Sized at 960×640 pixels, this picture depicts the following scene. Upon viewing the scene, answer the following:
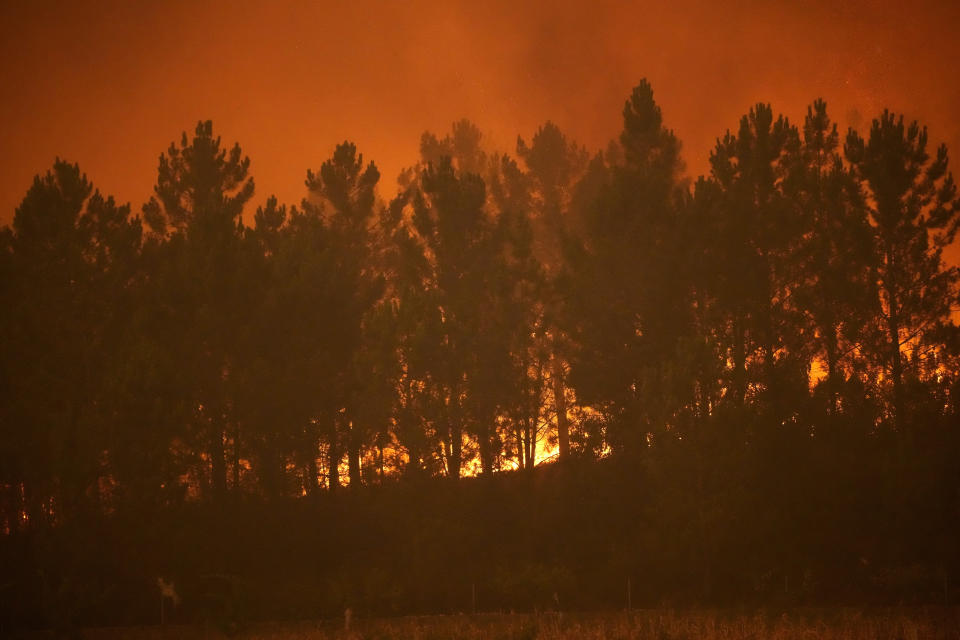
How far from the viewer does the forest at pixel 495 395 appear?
28.7 metres

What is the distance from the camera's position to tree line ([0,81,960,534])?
30.7 metres

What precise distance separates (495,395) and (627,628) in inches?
436

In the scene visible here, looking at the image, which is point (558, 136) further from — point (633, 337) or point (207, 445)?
point (207, 445)

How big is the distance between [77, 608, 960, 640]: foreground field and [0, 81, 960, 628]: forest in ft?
4.58

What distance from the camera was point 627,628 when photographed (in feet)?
82.0

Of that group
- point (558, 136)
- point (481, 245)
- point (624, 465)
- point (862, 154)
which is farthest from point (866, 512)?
point (558, 136)

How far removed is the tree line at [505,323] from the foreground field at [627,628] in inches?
186

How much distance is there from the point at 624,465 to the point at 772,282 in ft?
27.9

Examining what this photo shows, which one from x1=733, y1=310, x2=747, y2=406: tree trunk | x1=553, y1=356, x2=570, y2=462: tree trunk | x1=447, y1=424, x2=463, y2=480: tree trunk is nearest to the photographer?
x1=733, y1=310, x2=747, y2=406: tree trunk

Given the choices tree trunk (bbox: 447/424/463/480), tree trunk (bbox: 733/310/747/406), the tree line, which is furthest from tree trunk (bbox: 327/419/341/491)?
tree trunk (bbox: 733/310/747/406)

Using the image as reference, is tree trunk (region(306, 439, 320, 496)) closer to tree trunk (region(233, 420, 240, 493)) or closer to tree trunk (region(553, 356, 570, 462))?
tree trunk (region(233, 420, 240, 493))

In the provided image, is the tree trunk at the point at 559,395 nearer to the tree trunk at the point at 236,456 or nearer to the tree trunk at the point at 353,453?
the tree trunk at the point at 353,453

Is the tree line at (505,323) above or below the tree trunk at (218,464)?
above

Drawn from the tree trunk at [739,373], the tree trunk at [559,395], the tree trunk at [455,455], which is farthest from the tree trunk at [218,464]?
the tree trunk at [739,373]
